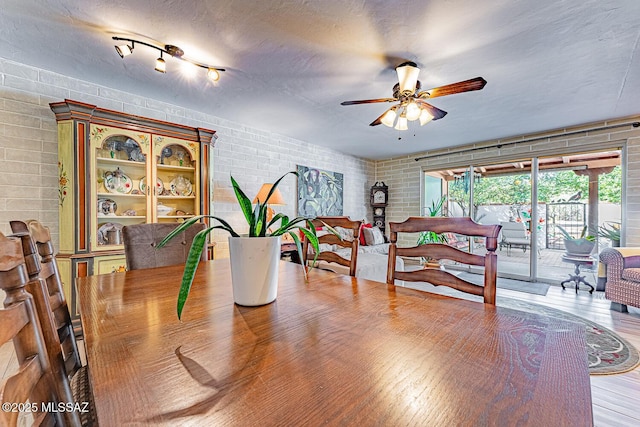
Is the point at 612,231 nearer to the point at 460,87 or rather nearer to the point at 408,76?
the point at 460,87

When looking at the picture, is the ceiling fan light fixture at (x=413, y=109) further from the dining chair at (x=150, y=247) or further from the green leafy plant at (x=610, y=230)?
the green leafy plant at (x=610, y=230)

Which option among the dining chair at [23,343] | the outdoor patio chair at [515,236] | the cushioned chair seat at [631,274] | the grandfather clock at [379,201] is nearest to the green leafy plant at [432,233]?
the grandfather clock at [379,201]

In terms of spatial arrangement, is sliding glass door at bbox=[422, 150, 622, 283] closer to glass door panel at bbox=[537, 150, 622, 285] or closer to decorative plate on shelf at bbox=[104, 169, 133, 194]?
glass door panel at bbox=[537, 150, 622, 285]

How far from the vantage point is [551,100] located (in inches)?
→ 113

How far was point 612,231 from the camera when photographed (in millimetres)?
3627

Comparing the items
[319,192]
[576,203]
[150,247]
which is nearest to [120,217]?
[150,247]

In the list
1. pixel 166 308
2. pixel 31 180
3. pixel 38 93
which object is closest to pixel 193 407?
pixel 166 308

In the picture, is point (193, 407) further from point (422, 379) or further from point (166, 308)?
point (166, 308)

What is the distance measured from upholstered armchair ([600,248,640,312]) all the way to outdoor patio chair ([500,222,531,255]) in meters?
1.42

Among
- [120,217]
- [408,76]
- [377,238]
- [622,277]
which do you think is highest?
[408,76]

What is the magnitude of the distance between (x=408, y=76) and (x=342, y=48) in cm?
55

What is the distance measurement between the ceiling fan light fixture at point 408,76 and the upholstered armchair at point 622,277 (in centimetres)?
281

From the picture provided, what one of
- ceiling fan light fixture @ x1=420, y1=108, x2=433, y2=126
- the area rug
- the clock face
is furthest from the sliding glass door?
ceiling fan light fixture @ x1=420, y1=108, x2=433, y2=126

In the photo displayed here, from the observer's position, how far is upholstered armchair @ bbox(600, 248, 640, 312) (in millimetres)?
2658
